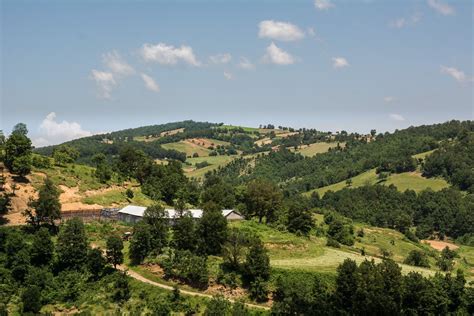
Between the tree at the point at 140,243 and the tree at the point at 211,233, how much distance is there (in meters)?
7.91

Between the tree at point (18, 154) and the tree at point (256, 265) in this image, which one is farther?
the tree at point (18, 154)

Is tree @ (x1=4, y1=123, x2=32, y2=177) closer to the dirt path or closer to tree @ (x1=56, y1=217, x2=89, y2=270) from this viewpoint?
tree @ (x1=56, y1=217, x2=89, y2=270)

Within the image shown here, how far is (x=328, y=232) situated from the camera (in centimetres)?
10438

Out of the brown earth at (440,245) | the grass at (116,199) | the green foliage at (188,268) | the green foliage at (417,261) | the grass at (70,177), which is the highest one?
the grass at (70,177)

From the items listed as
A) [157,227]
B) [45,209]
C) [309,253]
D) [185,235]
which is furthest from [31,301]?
[309,253]

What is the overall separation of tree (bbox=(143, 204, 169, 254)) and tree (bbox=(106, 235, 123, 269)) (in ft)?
17.6

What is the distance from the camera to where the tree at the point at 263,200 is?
96.7 metres

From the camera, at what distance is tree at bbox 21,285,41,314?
59.9m

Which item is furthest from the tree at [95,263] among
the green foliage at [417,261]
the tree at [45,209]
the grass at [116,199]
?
the green foliage at [417,261]

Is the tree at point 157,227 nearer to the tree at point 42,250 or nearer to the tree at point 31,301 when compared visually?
the tree at point 42,250

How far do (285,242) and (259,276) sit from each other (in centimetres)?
1529

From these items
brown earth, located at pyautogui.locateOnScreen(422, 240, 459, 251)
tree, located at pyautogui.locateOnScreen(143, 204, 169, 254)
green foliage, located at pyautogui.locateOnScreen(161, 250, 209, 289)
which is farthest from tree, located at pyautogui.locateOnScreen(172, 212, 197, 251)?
brown earth, located at pyautogui.locateOnScreen(422, 240, 459, 251)

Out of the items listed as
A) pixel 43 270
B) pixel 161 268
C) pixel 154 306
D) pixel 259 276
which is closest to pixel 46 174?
pixel 43 270

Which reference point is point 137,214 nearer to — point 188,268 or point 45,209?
point 45,209
